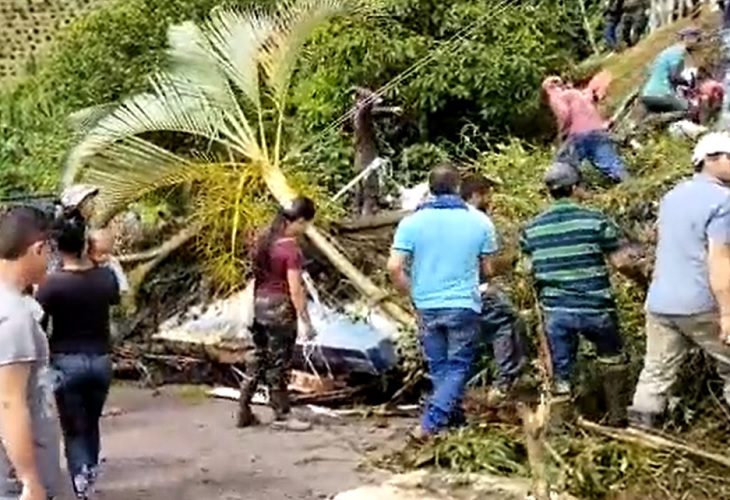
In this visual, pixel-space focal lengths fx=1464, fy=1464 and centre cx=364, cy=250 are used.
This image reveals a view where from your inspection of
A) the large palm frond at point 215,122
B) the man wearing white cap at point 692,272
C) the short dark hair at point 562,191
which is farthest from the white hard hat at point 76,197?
the large palm frond at point 215,122

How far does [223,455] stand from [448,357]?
1.53m

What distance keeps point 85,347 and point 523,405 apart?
2413mm

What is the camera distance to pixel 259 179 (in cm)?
1155

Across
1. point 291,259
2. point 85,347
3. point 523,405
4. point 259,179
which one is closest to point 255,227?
point 259,179

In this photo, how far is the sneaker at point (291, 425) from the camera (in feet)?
28.8

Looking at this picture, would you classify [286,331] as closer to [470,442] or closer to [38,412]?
[470,442]

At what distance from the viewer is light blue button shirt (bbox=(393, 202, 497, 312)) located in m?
7.51

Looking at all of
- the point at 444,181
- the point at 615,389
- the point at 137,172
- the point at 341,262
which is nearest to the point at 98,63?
the point at 137,172

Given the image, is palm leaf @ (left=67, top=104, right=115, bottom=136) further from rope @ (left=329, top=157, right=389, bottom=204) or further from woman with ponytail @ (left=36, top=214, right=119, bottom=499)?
woman with ponytail @ (left=36, top=214, right=119, bottom=499)

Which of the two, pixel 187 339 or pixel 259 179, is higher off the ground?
pixel 259 179

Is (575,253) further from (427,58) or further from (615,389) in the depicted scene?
(427,58)

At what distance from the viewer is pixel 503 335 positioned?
798cm

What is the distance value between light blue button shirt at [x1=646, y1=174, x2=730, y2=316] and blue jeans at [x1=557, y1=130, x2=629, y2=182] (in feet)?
9.70

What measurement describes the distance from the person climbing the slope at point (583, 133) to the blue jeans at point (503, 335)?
1797mm
